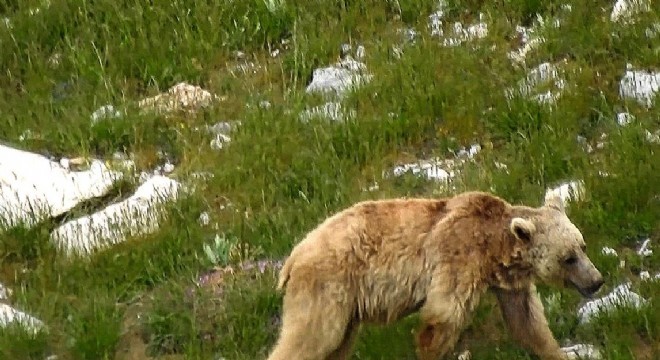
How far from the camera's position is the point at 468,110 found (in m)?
10.5

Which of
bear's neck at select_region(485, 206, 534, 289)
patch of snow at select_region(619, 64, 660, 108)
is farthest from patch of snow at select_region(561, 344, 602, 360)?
patch of snow at select_region(619, 64, 660, 108)

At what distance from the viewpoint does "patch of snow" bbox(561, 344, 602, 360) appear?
24.2 feet

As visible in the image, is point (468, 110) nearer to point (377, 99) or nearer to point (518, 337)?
point (377, 99)

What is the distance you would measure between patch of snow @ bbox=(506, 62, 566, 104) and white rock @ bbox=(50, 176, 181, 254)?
131 inches

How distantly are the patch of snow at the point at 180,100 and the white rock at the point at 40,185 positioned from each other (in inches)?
40.7

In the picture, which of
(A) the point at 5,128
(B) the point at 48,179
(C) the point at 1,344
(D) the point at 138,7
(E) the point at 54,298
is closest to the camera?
(C) the point at 1,344

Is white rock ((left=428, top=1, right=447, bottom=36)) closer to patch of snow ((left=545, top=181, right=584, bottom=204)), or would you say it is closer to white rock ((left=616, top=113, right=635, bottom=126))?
white rock ((left=616, top=113, right=635, bottom=126))

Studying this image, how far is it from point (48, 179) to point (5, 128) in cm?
130

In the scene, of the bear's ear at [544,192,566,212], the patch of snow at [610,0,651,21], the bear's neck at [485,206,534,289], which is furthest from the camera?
the patch of snow at [610,0,651,21]

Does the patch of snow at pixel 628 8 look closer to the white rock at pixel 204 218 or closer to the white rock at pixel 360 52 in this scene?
the white rock at pixel 360 52

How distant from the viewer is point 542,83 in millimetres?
10734

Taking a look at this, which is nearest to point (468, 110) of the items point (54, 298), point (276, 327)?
point (276, 327)

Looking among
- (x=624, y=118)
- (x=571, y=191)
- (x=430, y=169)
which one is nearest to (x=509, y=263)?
(x=571, y=191)

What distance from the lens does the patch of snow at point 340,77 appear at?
11309mm
